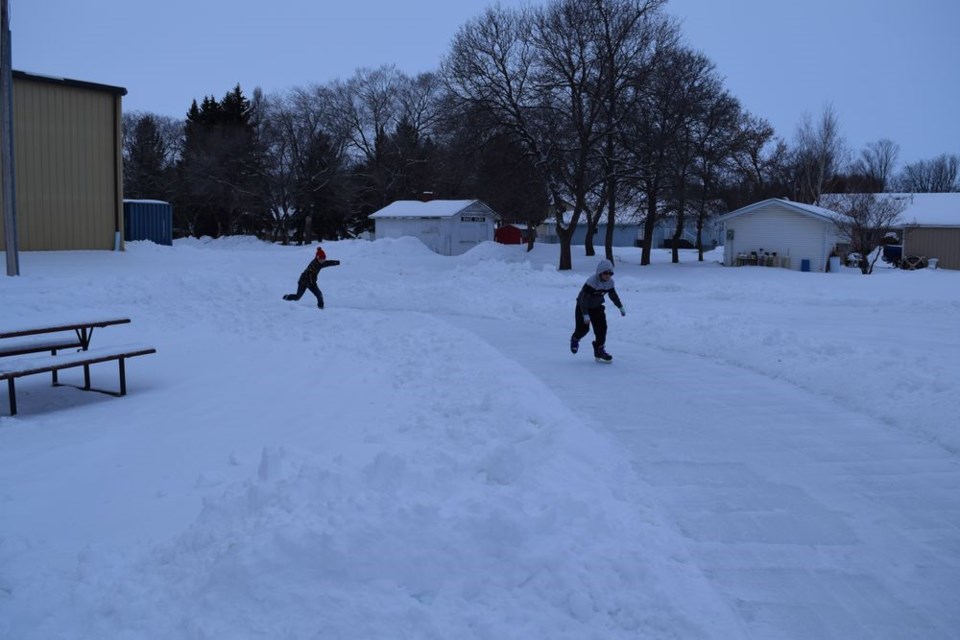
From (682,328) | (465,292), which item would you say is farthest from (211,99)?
(682,328)

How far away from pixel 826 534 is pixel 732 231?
40.3m

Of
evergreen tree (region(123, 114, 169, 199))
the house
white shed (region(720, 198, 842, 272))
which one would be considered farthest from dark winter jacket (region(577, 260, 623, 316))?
evergreen tree (region(123, 114, 169, 199))

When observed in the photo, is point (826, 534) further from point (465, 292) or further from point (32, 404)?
point (465, 292)

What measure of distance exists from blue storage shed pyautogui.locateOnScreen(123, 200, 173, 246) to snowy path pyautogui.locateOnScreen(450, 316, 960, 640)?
1006 inches

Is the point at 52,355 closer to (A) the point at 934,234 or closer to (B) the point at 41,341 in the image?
(B) the point at 41,341

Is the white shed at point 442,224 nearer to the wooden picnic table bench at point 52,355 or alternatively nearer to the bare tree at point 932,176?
the wooden picnic table bench at point 52,355

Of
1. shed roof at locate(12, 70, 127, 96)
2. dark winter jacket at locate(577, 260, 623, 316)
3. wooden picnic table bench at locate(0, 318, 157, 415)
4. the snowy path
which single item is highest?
shed roof at locate(12, 70, 127, 96)

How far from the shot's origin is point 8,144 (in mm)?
18125

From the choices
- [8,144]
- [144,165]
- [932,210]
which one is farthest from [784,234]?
[144,165]

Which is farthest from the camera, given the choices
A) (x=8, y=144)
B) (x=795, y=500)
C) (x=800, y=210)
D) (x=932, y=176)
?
(x=932, y=176)

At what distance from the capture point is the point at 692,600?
14.1 ft

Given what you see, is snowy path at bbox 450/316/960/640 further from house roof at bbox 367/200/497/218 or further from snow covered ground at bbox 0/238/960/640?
house roof at bbox 367/200/497/218

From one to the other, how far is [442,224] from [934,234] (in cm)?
2733

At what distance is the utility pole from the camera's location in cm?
1808
